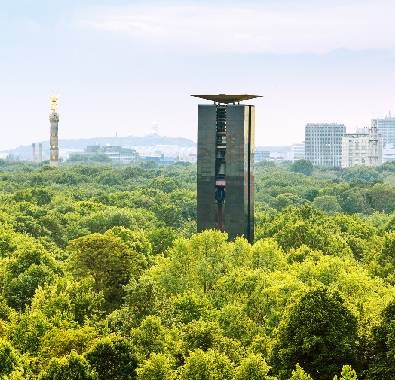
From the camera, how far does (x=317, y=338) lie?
42.0 m

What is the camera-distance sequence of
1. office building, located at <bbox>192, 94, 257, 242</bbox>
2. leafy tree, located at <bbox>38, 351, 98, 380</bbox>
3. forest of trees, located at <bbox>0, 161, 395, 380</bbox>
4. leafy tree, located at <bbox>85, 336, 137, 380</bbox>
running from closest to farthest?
leafy tree, located at <bbox>38, 351, 98, 380</bbox>
leafy tree, located at <bbox>85, 336, 137, 380</bbox>
forest of trees, located at <bbox>0, 161, 395, 380</bbox>
office building, located at <bbox>192, 94, 257, 242</bbox>

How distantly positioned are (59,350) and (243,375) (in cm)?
861

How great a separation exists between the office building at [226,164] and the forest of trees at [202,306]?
213 inches

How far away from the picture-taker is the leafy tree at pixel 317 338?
41906 mm

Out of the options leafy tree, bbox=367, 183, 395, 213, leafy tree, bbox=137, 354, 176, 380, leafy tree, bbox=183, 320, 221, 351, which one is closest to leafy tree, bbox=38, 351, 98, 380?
leafy tree, bbox=137, 354, 176, 380

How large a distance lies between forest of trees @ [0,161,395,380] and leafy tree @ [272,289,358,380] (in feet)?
0.17

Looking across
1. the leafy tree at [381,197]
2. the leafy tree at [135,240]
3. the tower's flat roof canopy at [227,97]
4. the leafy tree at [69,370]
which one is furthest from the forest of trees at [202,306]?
the leafy tree at [381,197]

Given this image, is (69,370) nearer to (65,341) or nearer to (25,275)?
(65,341)

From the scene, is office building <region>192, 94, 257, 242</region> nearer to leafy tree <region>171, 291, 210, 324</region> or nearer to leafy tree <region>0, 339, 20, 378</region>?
leafy tree <region>171, 291, 210, 324</region>

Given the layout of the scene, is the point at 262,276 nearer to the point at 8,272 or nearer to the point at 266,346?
the point at 266,346

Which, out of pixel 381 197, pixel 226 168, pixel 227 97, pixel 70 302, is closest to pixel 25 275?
pixel 70 302

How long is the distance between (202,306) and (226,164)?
77.6ft

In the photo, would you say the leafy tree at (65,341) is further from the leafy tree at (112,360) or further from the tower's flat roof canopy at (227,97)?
the tower's flat roof canopy at (227,97)

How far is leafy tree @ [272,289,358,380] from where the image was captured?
41906 millimetres
